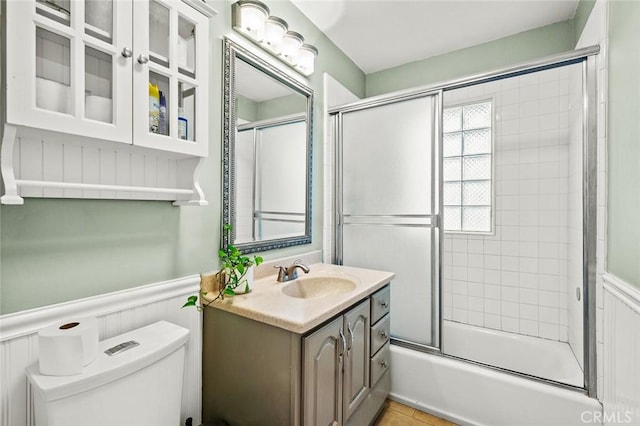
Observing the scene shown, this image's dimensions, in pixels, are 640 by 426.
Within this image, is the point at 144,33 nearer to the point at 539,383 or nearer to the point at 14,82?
the point at 14,82

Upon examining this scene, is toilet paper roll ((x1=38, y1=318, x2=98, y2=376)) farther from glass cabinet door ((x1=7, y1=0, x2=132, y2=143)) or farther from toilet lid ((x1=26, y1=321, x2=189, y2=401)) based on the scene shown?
glass cabinet door ((x1=7, y1=0, x2=132, y2=143))

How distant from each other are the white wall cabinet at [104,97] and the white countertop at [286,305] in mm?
463

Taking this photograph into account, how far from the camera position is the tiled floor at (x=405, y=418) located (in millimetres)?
1741

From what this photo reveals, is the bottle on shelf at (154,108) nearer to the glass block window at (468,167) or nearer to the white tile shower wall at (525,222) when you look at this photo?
the glass block window at (468,167)

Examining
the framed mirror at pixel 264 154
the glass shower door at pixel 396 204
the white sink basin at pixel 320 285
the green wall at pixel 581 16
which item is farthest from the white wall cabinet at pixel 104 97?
the green wall at pixel 581 16

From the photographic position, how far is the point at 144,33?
955 mm

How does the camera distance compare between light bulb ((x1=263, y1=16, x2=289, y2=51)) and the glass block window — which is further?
the glass block window

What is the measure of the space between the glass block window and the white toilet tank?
2.26 metres

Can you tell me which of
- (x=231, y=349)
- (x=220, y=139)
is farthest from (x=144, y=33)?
(x=231, y=349)

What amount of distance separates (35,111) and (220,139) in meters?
0.74

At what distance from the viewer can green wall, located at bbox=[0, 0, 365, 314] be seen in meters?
0.87

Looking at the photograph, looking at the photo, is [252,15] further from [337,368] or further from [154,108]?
[337,368]

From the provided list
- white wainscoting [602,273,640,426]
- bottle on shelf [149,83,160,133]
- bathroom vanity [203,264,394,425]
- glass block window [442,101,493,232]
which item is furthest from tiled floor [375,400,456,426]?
bottle on shelf [149,83,160,133]

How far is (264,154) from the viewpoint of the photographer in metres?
1.69
